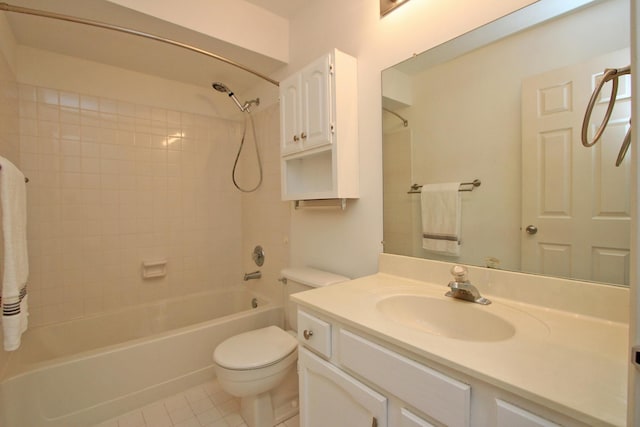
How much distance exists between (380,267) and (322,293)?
1.39ft

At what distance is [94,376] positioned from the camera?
Result: 4.87ft

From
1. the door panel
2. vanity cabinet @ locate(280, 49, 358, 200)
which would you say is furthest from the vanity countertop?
vanity cabinet @ locate(280, 49, 358, 200)

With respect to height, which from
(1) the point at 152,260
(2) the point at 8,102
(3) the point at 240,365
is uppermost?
(2) the point at 8,102

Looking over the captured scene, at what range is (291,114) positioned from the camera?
1681 mm

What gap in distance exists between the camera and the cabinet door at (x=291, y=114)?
1.63m

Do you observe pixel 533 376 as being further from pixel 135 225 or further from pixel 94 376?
pixel 135 225

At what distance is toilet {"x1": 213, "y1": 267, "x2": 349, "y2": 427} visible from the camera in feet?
4.37

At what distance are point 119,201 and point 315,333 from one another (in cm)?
196

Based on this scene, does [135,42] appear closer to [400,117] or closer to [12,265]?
[12,265]

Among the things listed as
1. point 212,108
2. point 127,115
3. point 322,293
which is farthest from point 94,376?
point 212,108

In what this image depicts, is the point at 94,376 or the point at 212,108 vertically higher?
the point at 212,108

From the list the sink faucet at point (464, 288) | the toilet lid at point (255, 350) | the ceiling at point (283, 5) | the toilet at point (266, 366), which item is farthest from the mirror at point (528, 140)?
the ceiling at point (283, 5)

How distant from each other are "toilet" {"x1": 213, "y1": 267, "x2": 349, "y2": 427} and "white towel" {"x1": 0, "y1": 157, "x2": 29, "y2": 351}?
2.49 feet

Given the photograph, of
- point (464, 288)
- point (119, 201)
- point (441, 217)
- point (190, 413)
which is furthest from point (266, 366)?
point (119, 201)
